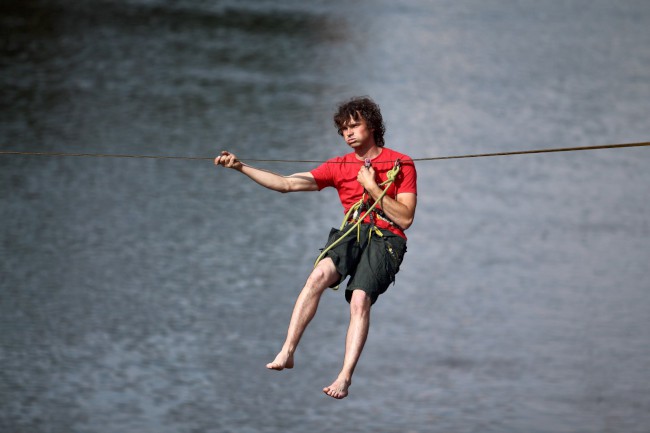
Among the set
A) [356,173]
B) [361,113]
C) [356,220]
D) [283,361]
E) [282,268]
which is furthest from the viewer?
[282,268]

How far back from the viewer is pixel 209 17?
2655 inches

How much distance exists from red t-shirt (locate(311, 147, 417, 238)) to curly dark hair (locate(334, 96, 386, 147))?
187 mm

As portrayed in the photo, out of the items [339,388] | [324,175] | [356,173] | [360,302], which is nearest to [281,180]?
[324,175]

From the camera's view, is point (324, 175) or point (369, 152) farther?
point (324, 175)

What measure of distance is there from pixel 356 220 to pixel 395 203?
0.40 m

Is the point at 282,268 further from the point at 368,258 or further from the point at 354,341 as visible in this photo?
the point at 354,341

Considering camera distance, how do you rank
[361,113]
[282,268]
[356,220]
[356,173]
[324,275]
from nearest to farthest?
[361,113] < [324,275] < [356,173] < [356,220] < [282,268]

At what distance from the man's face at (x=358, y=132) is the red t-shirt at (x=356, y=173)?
108 mm

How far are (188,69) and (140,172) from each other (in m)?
10.9

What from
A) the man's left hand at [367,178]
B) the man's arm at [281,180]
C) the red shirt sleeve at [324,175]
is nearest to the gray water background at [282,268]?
the man's arm at [281,180]

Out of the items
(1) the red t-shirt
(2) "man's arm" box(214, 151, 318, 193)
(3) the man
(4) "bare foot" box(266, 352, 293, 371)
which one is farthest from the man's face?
(4) "bare foot" box(266, 352, 293, 371)

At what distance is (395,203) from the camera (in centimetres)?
949

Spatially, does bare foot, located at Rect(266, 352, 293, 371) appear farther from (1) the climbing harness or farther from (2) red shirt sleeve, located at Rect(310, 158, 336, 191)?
(2) red shirt sleeve, located at Rect(310, 158, 336, 191)

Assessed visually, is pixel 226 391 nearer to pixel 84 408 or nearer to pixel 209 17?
pixel 84 408
